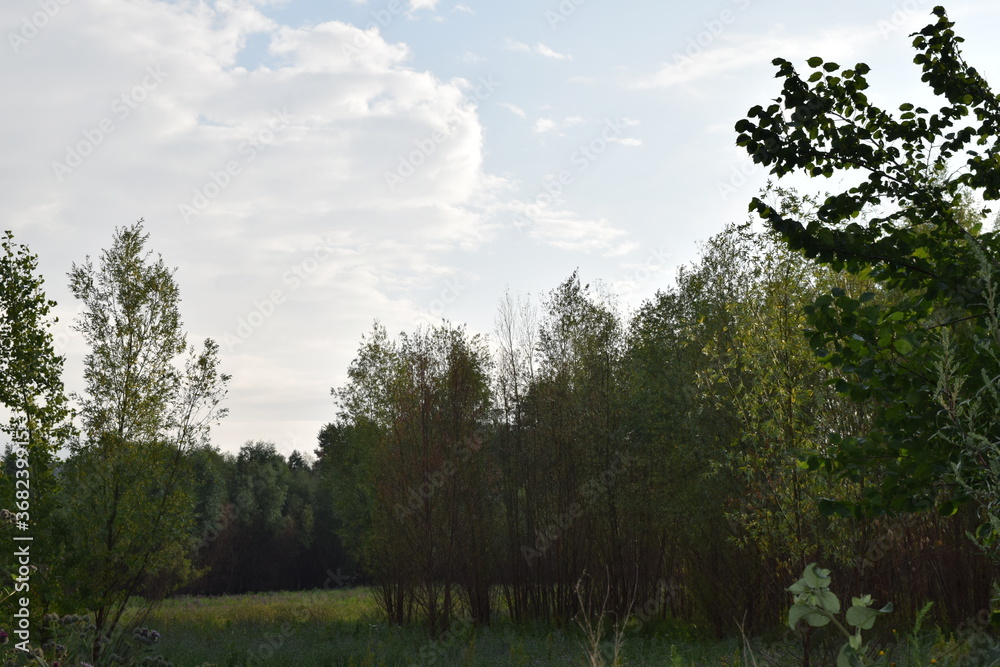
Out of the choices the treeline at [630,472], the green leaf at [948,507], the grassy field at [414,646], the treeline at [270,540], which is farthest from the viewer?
the treeline at [270,540]

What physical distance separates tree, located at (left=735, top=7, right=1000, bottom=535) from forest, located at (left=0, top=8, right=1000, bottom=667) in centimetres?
2

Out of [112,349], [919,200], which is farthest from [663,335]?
[919,200]

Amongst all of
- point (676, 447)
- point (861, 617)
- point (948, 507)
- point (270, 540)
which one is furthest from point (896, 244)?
point (270, 540)

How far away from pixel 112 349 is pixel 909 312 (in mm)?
16094

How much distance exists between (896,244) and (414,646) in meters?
14.7

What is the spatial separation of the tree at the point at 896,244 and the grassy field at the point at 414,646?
4.10m

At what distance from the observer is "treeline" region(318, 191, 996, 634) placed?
406 inches


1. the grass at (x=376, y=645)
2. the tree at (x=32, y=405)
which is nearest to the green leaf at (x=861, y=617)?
the grass at (x=376, y=645)

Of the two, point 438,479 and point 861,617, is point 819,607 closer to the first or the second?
point 861,617

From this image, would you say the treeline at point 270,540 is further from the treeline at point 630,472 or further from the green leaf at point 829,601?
the green leaf at point 829,601

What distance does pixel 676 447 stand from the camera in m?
17.5

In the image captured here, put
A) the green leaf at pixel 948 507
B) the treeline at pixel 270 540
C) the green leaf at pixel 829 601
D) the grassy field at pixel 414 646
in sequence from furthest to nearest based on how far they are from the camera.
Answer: the treeline at pixel 270 540 < the grassy field at pixel 414 646 < the green leaf at pixel 948 507 < the green leaf at pixel 829 601

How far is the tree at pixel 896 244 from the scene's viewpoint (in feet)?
14.8

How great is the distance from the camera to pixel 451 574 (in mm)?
17688
